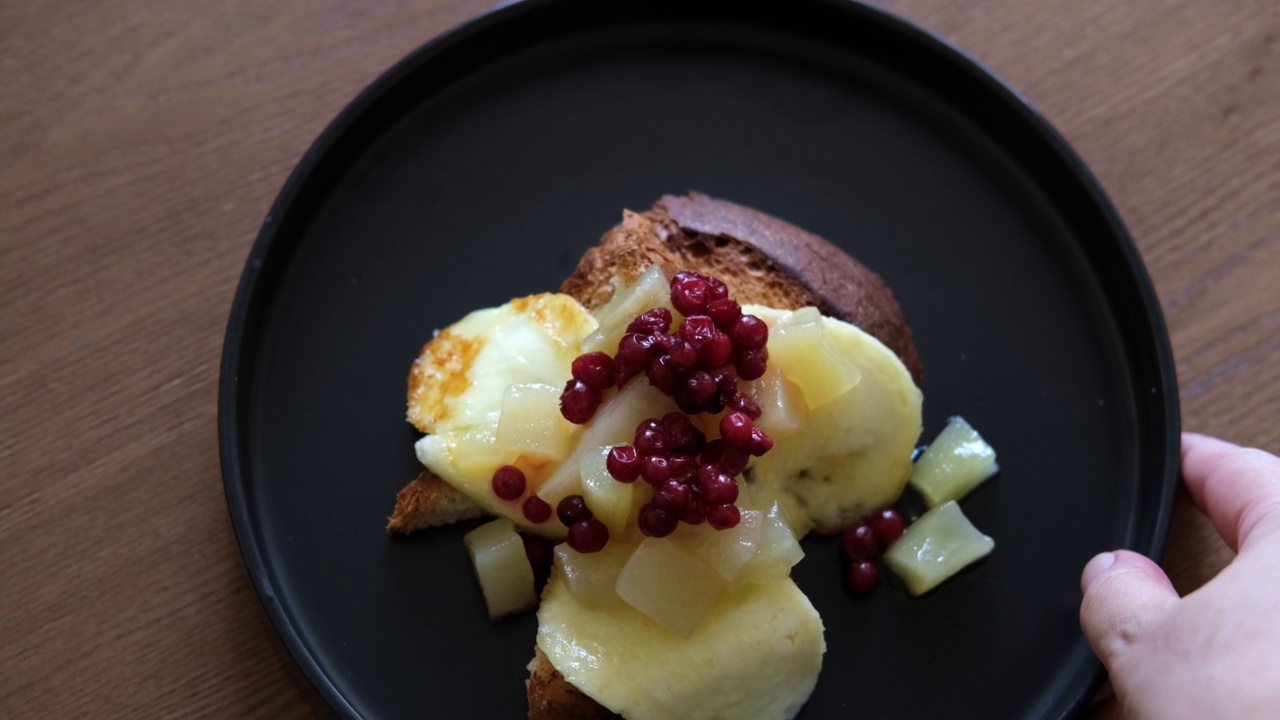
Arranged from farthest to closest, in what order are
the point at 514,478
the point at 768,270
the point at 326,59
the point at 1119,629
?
the point at 326,59, the point at 768,270, the point at 514,478, the point at 1119,629

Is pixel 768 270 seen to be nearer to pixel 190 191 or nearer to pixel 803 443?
pixel 803 443

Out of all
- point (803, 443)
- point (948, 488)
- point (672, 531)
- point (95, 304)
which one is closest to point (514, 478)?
point (672, 531)

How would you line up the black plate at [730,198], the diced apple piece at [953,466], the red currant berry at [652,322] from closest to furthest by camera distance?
the red currant berry at [652,322] < the black plate at [730,198] < the diced apple piece at [953,466]

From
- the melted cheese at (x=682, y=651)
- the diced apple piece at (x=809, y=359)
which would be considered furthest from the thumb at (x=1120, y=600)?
the diced apple piece at (x=809, y=359)

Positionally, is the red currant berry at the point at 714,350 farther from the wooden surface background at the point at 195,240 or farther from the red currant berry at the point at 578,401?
the wooden surface background at the point at 195,240

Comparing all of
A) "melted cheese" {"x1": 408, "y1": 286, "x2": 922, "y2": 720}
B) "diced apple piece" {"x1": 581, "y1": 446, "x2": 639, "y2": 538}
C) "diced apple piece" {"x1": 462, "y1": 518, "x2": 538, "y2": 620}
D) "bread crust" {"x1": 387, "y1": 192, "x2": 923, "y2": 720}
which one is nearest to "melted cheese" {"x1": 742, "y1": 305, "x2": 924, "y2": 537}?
"melted cheese" {"x1": 408, "y1": 286, "x2": 922, "y2": 720}

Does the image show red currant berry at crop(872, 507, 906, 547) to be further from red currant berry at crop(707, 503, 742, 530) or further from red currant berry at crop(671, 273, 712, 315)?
red currant berry at crop(671, 273, 712, 315)
